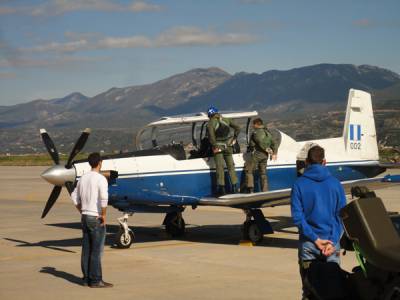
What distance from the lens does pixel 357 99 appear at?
1786 cm

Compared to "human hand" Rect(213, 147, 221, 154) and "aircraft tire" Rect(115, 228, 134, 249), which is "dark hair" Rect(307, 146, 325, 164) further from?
"human hand" Rect(213, 147, 221, 154)

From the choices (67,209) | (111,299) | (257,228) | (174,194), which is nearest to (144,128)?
(174,194)

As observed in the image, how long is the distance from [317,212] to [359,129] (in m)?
10.8

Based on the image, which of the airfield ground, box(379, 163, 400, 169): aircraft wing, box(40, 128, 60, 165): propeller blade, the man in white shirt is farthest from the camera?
box(379, 163, 400, 169): aircraft wing

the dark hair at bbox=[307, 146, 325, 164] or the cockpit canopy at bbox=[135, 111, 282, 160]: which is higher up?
the cockpit canopy at bbox=[135, 111, 282, 160]

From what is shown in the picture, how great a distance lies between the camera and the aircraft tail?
678 inches

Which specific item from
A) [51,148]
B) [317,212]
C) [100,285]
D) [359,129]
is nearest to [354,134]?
[359,129]

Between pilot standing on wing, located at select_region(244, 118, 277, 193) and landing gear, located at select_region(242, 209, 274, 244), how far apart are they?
0.81m

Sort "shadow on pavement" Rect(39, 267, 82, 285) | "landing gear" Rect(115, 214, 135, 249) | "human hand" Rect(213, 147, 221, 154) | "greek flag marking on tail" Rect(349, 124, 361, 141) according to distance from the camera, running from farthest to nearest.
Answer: "greek flag marking on tail" Rect(349, 124, 361, 141)
"human hand" Rect(213, 147, 221, 154)
"landing gear" Rect(115, 214, 135, 249)
"shadow on pavement" Rect(39, 267, 82, 285)

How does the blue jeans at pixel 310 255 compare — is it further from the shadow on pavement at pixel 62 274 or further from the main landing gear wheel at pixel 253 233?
the main landing gear wheel at pixel 253 233

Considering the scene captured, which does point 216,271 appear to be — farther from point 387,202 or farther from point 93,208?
point 387,202

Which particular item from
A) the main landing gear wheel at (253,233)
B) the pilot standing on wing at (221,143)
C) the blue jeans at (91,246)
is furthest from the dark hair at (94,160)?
the pilot standing on wing at (221,143)

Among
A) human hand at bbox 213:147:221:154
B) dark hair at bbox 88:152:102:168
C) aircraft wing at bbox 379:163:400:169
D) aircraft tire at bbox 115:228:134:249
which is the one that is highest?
human hand at bbox 213:147:221:154

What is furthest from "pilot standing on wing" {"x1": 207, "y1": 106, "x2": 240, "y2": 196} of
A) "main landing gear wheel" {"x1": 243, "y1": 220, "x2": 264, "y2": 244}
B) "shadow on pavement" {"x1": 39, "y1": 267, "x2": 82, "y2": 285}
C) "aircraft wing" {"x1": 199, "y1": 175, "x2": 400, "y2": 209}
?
"shadow on pavement" {"x1": 39, "y1": 267, "x2": 82, "y2": 285}
